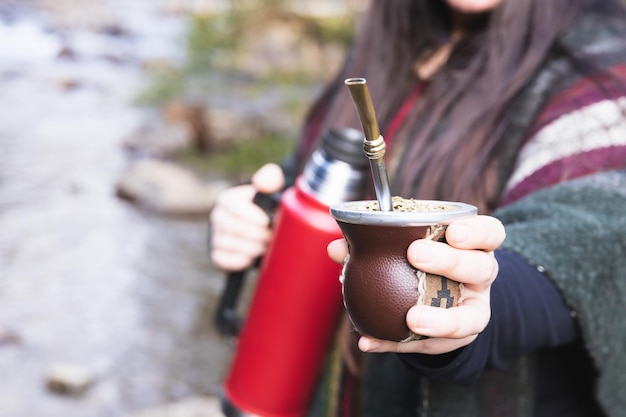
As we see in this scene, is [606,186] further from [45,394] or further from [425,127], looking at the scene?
[45,394]

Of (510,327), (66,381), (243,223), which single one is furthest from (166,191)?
(510,327)

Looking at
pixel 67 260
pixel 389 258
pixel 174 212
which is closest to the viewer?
pixel 389 258

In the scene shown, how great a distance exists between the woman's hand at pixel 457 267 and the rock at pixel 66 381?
1.92m

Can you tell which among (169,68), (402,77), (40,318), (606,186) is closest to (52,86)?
(169,68)

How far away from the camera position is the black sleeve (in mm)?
657

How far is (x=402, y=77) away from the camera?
3.90 ft

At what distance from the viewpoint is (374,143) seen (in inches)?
21.4

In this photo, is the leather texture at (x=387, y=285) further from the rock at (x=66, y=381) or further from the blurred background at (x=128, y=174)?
the rock at (x=66, y=381)

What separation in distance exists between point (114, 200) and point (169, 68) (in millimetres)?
3328

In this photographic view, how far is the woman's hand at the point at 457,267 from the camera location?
537 mm

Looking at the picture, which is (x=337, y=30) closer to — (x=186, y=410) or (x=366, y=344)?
(x=186, y=410)

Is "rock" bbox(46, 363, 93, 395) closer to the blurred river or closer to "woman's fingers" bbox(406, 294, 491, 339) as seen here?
the blurred river

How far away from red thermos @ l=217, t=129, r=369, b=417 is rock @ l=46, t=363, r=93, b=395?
4.63 ft

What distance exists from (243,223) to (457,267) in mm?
548
